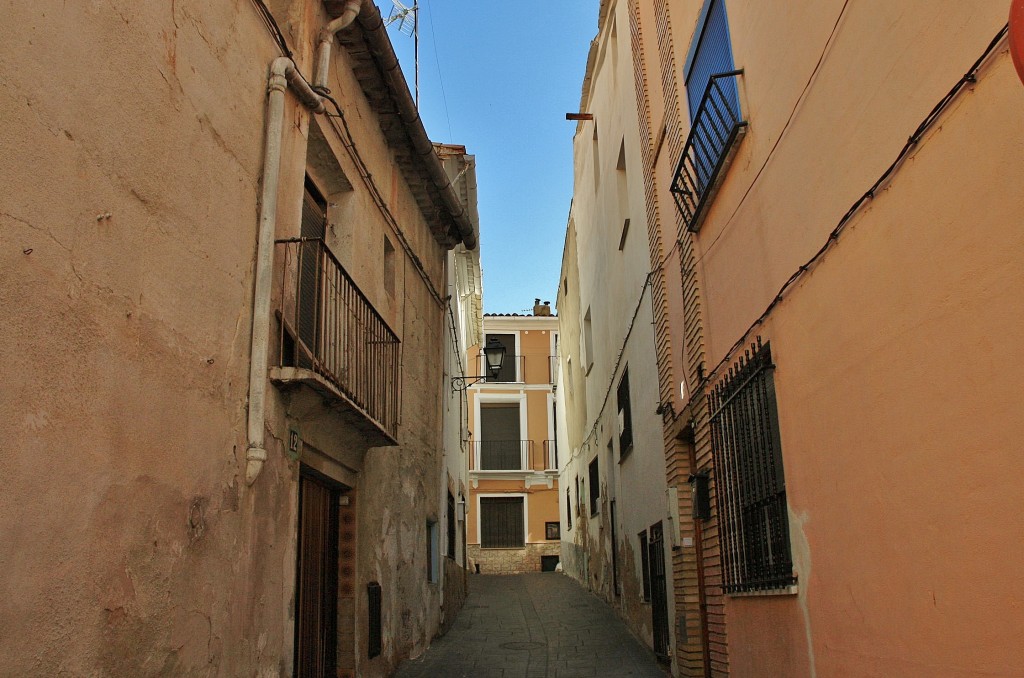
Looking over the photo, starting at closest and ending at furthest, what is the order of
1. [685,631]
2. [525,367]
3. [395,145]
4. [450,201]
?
[685,631] → [395,145] → [450,201] → [525,367]

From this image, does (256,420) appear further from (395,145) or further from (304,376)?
(395,145)

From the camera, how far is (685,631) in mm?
7723

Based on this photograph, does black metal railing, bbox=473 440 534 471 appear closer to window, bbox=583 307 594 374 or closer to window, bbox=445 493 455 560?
window, bbox=583 307 594 374

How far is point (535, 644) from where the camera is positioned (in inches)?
427

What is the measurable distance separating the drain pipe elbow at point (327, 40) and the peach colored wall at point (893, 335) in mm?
2972

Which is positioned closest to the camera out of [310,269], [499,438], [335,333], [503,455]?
[335,333]

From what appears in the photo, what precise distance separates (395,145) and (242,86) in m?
4.02

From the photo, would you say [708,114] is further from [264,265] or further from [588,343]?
[588,343]

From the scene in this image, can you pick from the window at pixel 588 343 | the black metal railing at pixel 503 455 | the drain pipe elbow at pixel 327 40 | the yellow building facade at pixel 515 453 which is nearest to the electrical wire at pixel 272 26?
the drain pipe elbow at pixel 327 40

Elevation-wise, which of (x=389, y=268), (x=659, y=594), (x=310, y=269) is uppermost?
(x=389, y=268)

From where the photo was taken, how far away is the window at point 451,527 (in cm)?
1291

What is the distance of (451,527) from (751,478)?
26.6 ft

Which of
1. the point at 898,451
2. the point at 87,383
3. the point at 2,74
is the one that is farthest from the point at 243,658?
the point at 898,451

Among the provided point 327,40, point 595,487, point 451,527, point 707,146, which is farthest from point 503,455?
point 327,40
